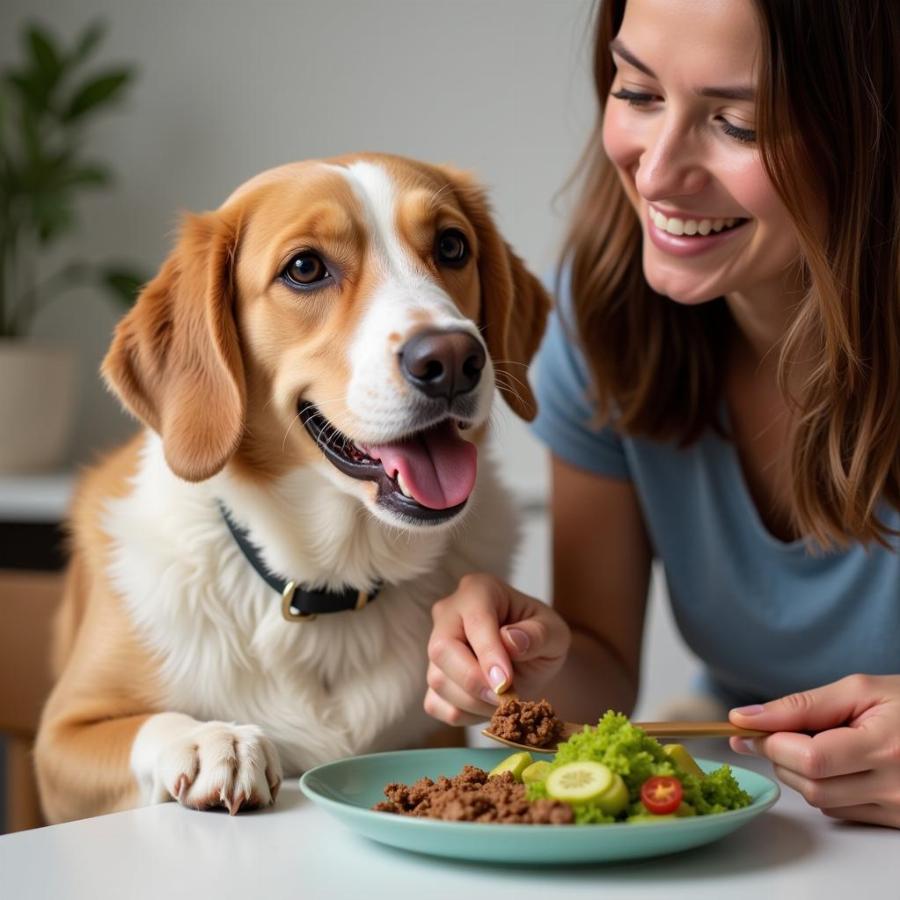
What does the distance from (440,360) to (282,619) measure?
14.6 inches

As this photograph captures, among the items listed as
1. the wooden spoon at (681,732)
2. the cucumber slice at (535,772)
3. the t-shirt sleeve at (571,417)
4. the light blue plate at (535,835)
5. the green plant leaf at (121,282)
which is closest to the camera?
the light blue plate at (535,835)

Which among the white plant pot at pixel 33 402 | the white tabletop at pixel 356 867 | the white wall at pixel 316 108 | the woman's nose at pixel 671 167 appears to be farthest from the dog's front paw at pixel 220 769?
the white plant pot at pixel 33 402

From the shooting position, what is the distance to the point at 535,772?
3.06ft

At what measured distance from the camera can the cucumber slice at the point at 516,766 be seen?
96 centimetres

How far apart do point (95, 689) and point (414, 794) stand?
0.59m

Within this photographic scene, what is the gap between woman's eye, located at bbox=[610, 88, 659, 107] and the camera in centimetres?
136

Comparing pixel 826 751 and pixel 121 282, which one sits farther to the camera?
pixel 121 282

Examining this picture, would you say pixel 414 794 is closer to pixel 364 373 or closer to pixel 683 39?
pixel 364 373

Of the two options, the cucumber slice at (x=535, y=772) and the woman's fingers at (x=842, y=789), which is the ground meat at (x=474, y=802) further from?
the woman's fingers at (x=842, y=789)

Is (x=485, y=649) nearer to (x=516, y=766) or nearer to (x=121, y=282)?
(x=516, y=766)

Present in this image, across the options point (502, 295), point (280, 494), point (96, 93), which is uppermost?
point (96, 93)

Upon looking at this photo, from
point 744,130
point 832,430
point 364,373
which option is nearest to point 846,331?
point 832,430

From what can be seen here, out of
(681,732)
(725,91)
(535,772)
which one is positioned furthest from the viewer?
(725,91)

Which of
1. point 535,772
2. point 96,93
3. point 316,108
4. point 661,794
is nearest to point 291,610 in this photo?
point 535,772
